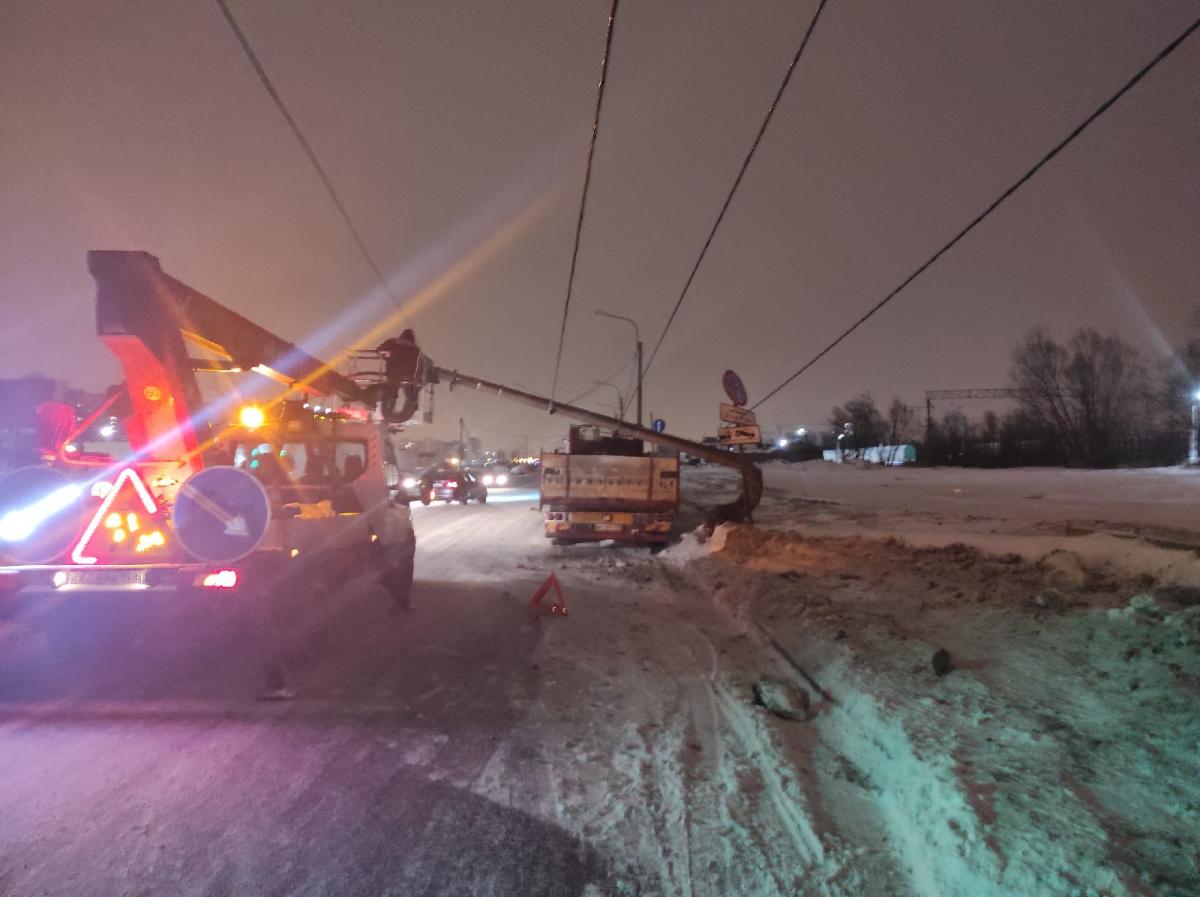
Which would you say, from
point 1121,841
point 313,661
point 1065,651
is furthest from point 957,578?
point 313,661

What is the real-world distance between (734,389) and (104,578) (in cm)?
1095

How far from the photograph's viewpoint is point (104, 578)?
520 cm

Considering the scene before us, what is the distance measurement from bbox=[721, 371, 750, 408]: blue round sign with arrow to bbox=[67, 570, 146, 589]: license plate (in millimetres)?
10720

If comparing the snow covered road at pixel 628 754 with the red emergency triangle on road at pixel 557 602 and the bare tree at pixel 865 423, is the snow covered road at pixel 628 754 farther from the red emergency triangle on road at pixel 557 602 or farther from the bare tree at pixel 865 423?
the bare tree at pixel 865 423

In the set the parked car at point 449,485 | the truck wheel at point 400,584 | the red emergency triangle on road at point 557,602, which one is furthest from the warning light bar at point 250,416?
the parked car at point 449,485

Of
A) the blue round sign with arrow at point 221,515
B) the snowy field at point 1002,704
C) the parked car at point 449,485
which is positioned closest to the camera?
the snowy field at point 1002,704

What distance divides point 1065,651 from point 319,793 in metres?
5.73

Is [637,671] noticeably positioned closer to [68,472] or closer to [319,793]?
[319,793]

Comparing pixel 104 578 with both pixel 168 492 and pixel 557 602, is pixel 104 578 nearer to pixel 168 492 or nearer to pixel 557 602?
pixel 168 492

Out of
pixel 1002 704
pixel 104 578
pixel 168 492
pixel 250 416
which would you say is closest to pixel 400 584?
pixel 250 416

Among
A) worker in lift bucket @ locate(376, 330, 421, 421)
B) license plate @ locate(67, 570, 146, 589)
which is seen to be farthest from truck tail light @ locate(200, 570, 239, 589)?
worker in lift bucket @ locate(376, 330, 421, 421)

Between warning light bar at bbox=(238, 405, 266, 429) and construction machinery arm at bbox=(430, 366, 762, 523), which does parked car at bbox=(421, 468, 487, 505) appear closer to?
construction machinery arm at bbox=(430, 366, 762, 523)

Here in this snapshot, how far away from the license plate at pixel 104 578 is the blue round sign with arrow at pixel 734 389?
10.7 metres

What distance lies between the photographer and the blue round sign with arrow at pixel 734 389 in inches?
551
